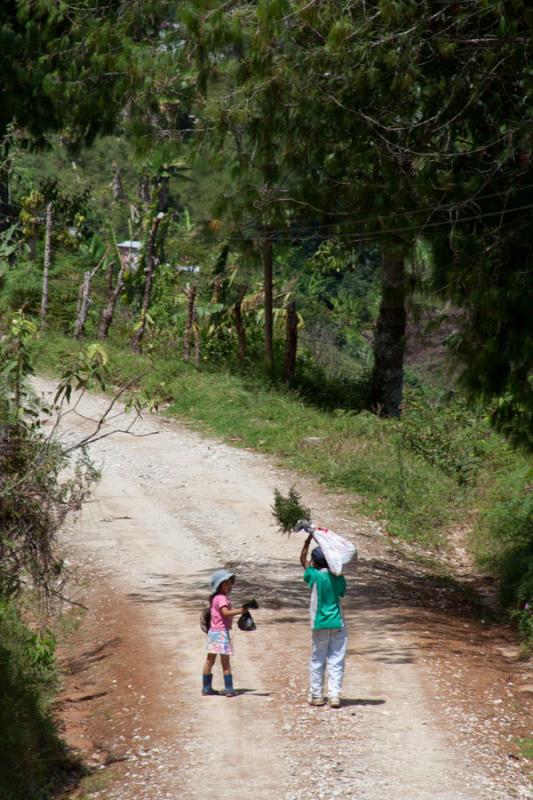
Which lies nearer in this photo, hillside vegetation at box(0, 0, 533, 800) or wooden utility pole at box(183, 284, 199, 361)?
hillside vegetation at box(0, 0, 533, 800)

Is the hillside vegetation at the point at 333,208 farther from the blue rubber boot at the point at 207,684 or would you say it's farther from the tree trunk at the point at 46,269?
the tree trunk at the point at 46,269

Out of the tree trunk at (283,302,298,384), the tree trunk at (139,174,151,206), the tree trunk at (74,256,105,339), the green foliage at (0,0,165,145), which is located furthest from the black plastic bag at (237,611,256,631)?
the tree trunk at (139,174,151,206)

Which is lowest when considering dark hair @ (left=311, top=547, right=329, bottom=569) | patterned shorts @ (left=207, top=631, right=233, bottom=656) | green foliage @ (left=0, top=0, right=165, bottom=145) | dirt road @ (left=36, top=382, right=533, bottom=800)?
dirt road @ (left=36, top=382, right=533, bottom=800)

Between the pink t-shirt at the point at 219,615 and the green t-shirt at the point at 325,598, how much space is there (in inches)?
27.8

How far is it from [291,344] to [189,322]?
2.97 m

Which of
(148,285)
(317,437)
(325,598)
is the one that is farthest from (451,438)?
(325,598)

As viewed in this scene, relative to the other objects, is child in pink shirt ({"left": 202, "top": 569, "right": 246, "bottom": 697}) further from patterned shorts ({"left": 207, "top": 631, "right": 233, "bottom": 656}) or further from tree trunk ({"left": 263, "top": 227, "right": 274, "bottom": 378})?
tree trunk ({"left": 263, "top": 227, "right": 274, "bottom": 378})

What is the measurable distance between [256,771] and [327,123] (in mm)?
7612

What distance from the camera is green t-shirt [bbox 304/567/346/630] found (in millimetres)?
9250

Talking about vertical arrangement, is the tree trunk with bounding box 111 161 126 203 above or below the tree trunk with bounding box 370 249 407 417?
above

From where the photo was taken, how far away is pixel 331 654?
369 inches

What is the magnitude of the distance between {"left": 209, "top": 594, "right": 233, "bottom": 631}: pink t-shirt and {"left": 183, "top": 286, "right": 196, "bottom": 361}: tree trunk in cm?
1583

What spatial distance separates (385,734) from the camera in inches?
351

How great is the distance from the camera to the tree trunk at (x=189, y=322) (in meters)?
24.9
